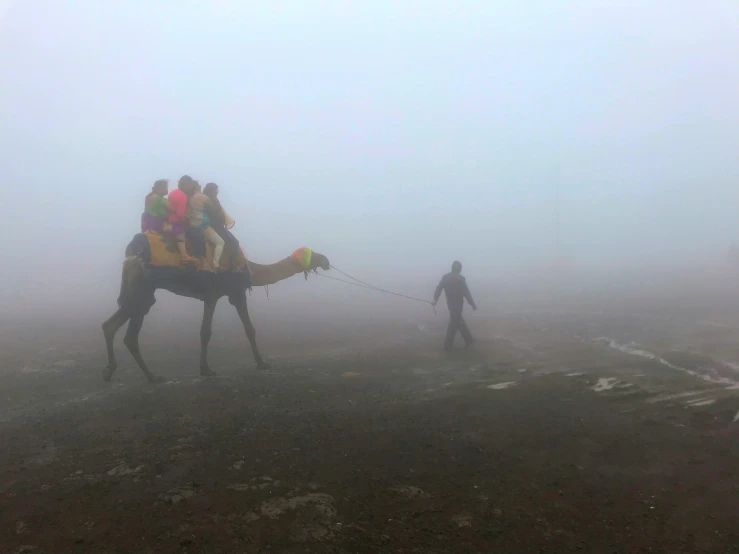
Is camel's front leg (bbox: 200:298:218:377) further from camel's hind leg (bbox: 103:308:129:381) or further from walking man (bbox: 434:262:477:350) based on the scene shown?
walking man (bbox: 434:262:477:350)

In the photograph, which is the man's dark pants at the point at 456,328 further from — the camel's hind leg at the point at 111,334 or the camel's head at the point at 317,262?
the camel's hind leg at the point at 111,334

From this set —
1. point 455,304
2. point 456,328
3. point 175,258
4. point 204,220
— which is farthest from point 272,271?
point 456,328

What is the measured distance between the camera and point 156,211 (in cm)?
852

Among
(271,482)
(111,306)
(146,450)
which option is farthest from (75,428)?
(111,306)

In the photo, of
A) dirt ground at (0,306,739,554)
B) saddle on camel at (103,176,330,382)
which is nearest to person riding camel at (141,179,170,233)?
saddle on camel at (103,176,330,382)

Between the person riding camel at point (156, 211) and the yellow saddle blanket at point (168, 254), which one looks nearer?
the yellow saddle blanket at point (168, 254)

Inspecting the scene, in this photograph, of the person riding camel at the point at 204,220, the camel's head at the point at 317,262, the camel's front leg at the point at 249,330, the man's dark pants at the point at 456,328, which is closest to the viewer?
the person riding camel at the point at 204,220

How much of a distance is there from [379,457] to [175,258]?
5401 mm

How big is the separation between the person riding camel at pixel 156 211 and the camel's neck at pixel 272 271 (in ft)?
6.99

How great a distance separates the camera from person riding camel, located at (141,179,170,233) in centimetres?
853

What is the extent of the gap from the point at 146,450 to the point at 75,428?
144 centimetres

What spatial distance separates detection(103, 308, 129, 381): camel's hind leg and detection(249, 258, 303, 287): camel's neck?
8.23 ft

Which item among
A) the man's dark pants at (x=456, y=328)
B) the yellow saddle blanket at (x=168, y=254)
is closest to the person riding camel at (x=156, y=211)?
the yellow saddle blanket at (x=168, y=254)

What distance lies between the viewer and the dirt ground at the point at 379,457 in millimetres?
3592
